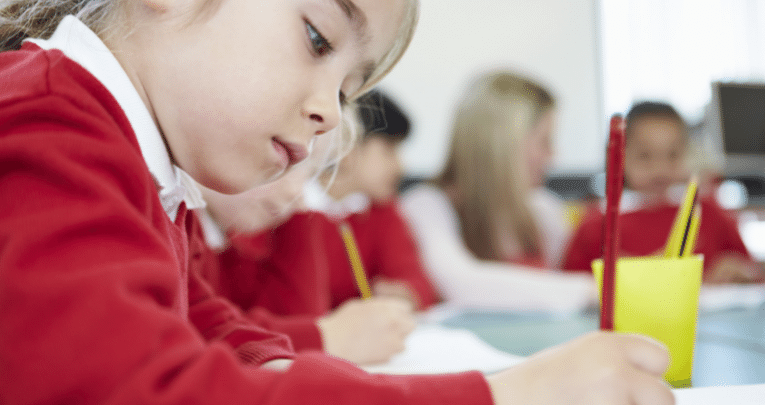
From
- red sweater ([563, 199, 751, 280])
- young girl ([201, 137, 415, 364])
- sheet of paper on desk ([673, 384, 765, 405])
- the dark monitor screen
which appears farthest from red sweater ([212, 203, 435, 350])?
the dark monitor screen

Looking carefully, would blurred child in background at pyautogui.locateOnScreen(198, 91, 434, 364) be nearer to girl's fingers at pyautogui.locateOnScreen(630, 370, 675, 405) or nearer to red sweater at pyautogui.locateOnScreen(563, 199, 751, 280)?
girl's fingers at pyautogui.locateOnScreen(630, 370, 675, 405)

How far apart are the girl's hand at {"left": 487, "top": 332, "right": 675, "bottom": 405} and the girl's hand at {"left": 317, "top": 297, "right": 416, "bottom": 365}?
0.34 m

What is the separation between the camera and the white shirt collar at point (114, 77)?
0.37 metres

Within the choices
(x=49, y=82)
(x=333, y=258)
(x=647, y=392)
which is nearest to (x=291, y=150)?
(x=49, y=82)

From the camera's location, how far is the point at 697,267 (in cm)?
40

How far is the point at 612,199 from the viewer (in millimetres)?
260

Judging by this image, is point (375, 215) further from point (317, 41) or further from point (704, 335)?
point (317, 41)

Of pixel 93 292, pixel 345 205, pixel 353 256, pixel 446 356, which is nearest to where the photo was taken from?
pixel 93 292

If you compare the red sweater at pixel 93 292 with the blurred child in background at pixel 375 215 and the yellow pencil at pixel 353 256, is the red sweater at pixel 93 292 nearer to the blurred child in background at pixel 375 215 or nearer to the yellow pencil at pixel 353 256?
the yellow pencil at pixel 353 256

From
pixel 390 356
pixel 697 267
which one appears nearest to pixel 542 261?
pixel 390 356

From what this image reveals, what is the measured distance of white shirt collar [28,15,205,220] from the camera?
369 millimetres

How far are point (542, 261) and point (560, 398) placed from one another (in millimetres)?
1360

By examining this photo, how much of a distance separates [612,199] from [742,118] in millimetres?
1595

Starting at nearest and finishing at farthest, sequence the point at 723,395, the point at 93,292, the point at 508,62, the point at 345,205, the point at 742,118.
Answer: the point at 93,292, the point at 723,395, the point at 742,118, the point at 345,205, the point at 508,62
